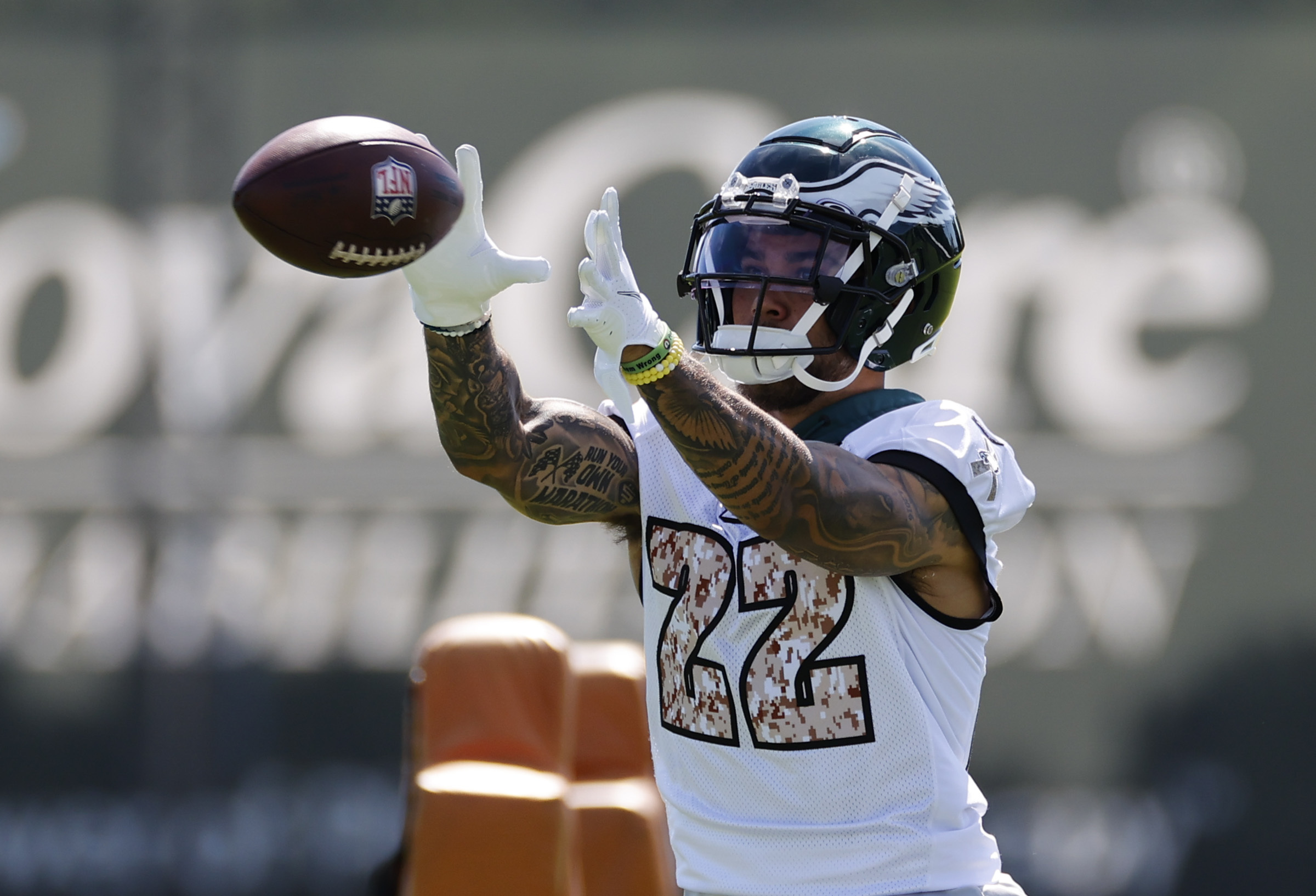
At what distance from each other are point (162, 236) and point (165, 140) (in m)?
0.38

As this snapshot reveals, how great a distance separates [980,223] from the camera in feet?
18.1

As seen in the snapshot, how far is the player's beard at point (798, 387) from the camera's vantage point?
2.10 meters

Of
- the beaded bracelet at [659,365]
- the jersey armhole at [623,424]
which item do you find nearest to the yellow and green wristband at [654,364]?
the beaded bracelet at [659,365]

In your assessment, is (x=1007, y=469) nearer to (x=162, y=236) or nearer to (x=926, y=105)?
(x=926, y=105)

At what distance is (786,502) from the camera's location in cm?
175

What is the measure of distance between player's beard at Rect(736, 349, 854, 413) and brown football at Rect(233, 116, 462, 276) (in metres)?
0.53

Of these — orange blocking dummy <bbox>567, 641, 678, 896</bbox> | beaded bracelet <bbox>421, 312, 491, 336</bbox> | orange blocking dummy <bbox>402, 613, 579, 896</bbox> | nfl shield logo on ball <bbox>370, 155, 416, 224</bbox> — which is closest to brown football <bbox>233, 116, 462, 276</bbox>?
nfl shield logo on ball <bbox>370, 155, 416, 224</bbox>

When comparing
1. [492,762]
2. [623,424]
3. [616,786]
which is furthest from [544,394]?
[623,424]

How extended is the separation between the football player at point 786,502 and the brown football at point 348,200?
46 millimetres

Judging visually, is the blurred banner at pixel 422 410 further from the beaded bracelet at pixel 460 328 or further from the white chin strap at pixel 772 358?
the beaded bracelet at pixel 460 328

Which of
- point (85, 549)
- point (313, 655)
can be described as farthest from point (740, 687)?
point (85, 549)

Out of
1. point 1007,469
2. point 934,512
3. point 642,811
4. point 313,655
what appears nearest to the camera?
point 934,512

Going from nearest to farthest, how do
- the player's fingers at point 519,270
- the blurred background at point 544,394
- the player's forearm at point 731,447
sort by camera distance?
1. the player's forearm at point 731,447
2. the player's fingers at point 519,270
3. the blurred background at point 544,394

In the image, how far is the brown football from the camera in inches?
74.7
